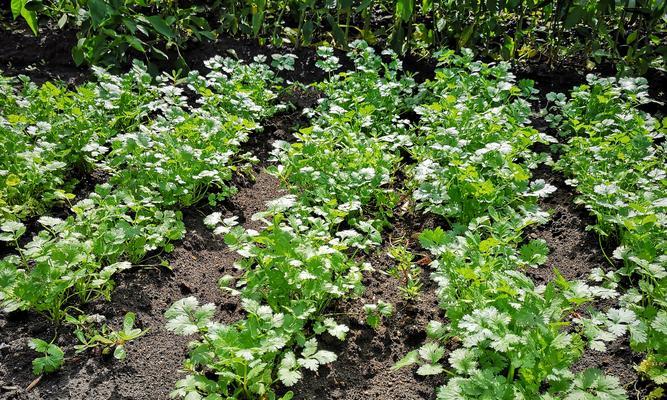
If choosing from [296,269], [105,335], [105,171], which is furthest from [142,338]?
[105,171]

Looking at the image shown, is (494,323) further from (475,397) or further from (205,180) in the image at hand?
(205,180)

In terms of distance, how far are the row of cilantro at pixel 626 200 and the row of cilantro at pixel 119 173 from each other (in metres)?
1.91

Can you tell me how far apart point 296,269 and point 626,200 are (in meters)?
1.78

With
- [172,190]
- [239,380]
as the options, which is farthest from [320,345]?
[172,190]

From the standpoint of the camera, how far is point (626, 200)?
3385 mm

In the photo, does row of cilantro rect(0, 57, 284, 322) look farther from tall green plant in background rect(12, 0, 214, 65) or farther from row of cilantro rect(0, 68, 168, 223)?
tall green plant in background rect(12, 0, 214, 65)

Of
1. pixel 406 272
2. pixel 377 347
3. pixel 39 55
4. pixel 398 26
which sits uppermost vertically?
pixel 398 26

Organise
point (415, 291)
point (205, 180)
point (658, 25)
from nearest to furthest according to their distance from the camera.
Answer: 1. point (415, 291)
2. point (205, 180)
3. point (658, 25)

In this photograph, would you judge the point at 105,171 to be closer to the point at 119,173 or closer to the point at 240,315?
the point at 119,173

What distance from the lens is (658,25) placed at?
5.78 m

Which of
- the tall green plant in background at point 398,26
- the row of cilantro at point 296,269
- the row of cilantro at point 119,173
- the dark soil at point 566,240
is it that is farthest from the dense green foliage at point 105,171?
the dark soil at point 566,240

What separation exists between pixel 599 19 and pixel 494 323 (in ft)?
11.7

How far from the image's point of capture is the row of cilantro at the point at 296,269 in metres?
2.44

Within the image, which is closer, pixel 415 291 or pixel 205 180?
pixel 415 291
